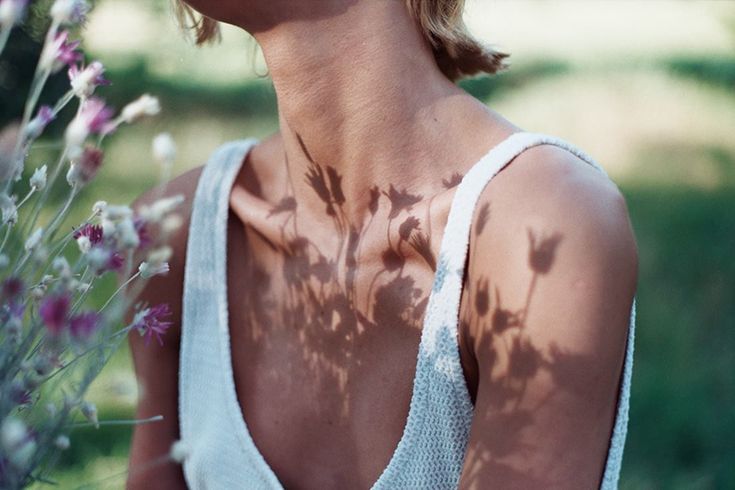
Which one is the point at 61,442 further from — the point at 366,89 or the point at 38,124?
the point at 366,89

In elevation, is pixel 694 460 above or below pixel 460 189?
below

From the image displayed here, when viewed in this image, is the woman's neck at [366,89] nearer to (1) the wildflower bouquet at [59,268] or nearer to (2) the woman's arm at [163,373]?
(2) the woman's arm at [163,373]

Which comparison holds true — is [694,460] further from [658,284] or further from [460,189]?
[460,189]

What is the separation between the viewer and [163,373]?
1.61 m

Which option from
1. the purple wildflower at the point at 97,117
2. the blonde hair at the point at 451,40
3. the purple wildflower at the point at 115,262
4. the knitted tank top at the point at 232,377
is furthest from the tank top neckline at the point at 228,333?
the purple wildflower at the point at 97,117

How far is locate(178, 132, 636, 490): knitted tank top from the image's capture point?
1.23 metres

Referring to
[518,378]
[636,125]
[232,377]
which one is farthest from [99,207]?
[636,125]

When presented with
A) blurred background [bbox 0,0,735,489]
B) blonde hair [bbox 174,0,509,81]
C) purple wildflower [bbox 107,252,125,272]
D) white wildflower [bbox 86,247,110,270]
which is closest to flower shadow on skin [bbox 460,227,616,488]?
blonde hair [bbox 174,0,509,81]

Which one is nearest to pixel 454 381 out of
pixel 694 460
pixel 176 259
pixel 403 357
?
pixel 403 357

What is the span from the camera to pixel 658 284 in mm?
4262

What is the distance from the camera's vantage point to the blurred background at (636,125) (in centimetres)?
362

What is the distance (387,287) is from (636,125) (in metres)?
4.20

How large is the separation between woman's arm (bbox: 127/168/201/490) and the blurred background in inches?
68.9

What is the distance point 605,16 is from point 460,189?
5.16 m
